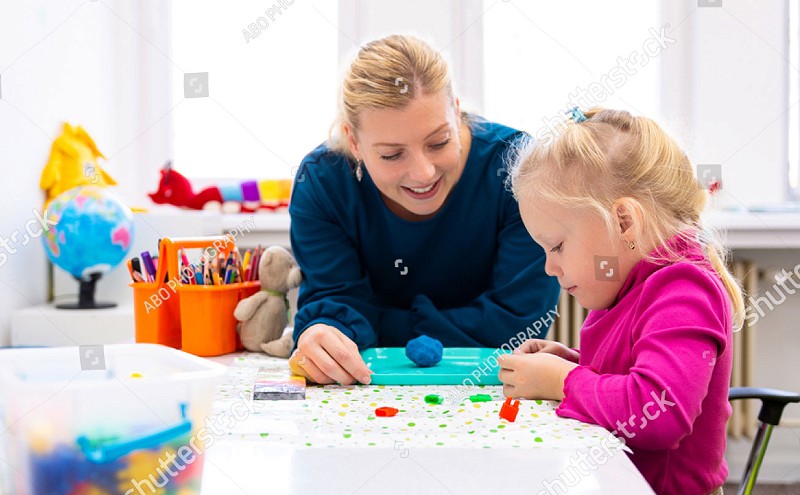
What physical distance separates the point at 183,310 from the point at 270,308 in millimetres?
130

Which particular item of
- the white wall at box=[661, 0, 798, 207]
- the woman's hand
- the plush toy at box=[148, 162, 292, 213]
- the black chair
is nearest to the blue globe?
the plush toy at box=[148, 162, 292, 213]

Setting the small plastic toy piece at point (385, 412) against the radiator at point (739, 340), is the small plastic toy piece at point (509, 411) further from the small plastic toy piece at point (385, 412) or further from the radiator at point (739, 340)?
the radiator at point (739, 340)

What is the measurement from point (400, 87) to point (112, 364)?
57 cm

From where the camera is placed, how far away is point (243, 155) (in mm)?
2410

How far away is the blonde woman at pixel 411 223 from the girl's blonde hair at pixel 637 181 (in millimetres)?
269

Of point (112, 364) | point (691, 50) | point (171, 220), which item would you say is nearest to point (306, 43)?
point (171, 220)

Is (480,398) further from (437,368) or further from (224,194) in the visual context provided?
(224,194)

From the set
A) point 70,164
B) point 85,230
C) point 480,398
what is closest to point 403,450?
point 480,398

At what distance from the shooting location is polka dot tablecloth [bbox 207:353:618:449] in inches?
28.3

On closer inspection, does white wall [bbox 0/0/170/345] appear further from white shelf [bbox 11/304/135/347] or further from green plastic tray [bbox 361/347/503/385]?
green plastic tray [bbox 361/347/503/385]

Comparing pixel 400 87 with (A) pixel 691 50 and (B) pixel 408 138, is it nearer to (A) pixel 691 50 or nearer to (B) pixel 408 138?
(B) pixel 408 138

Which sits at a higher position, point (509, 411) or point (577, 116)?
point (577, 116)

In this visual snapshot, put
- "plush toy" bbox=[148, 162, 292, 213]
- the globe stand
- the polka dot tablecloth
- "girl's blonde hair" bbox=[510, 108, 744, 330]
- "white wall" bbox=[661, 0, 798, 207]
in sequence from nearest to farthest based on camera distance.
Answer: the polka dot tablecloth, "girl's blonde hair" bbox=[510, 108, 744, 330], the globe stand, "plush toy" bbox=[148, 162, 292, 213], "white wall" bbox=[661, 0, 798, 207]

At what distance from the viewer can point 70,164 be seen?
71.7 inches
